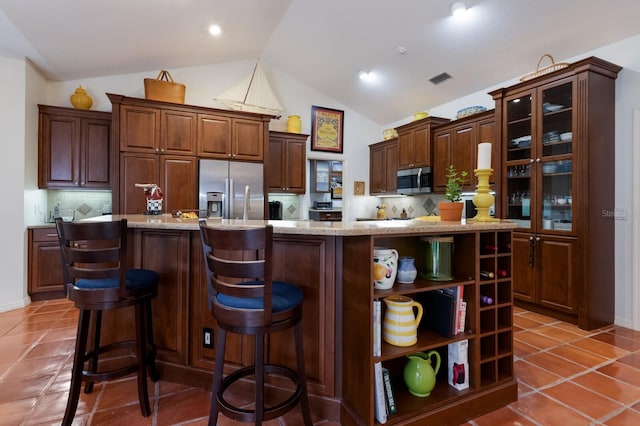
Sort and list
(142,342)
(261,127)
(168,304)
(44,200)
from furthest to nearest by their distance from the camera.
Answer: (261,127), (44,200), (168,304), (142,342)

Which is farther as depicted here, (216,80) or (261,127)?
(216,80)

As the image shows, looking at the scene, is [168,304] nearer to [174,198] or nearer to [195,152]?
[174,198]

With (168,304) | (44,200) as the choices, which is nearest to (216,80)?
(44,200)

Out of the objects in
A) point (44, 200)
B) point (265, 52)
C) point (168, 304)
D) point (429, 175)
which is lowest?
point (168, 304)

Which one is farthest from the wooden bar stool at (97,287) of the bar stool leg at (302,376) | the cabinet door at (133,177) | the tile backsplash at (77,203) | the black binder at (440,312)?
the tile backsplash at (77,203)

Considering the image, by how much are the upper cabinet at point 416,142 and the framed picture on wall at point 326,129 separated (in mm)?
1185

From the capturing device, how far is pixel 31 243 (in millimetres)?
3457

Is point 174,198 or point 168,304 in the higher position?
point 174,198

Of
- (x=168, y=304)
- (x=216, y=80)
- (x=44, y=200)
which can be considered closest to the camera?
(x=168, y=304)

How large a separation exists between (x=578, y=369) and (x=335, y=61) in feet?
14.5

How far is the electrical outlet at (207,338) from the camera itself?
73.7 inches

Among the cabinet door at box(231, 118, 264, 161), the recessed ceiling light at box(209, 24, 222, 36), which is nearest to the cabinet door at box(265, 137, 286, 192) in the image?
the cabinet door at box(231, 118, 264, 161)

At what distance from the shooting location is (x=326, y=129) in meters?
5.64

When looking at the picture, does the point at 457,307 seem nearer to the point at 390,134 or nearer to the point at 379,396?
the point at 379,396
